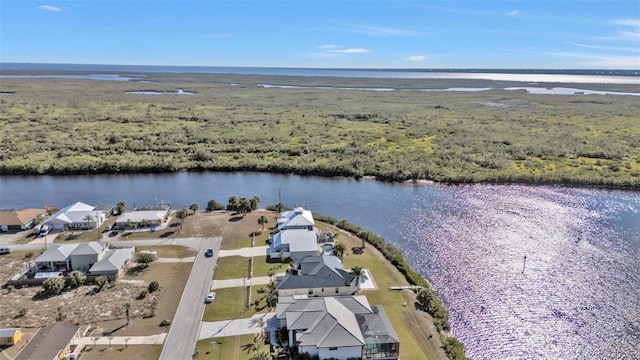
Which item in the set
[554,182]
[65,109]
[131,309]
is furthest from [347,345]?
[65,109]

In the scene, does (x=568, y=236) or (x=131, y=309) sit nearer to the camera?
(x=131, y=309)

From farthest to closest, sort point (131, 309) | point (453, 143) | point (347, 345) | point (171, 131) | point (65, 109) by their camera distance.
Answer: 1. point (65, 109)
2. point (171, 131)
3. point (453, 143)
4. point (131, 309)
5. point (347, 345)

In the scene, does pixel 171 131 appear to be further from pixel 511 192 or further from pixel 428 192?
pixel 511 192

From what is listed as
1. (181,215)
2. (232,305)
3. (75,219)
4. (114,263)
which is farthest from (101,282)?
(75,219)

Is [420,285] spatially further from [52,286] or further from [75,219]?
[75,219]

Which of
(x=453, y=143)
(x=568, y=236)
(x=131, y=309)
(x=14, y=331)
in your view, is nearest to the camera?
(x=14, y=331)

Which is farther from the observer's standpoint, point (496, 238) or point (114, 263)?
point (496, 238)

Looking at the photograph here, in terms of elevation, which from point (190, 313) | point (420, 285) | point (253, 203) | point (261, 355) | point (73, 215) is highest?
point (253, 203)
